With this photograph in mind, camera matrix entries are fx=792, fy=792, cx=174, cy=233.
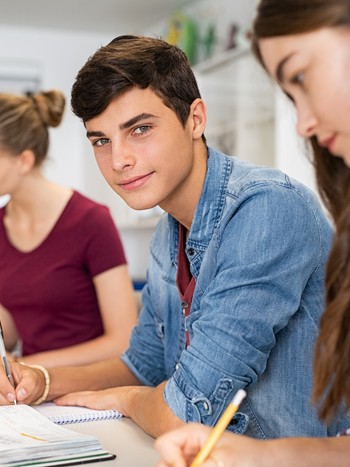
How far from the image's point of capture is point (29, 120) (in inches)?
89.2

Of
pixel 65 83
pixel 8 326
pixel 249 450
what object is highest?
pixel 65 83

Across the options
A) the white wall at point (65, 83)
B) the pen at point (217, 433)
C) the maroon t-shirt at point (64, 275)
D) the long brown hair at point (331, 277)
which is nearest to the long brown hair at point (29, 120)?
the maroon t-shirt at point (64, 275)

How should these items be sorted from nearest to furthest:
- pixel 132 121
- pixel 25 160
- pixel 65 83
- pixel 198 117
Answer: pixel 132 121 → pixel 198 117 → pixel 25 160 → pixel 65 83

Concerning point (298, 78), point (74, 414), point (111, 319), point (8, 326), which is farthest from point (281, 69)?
point (8, 326)

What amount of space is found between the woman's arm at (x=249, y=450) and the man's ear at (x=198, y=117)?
68 centimetres

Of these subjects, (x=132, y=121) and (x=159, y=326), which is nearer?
(x=132, y=121)

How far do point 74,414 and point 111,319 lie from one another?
0.74 metres

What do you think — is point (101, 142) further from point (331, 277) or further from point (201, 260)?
point (331, 277)

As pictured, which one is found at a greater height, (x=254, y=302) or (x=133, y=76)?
(x=133, y=76)

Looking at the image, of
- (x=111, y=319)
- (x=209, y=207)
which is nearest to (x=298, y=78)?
(x=209, y=207)

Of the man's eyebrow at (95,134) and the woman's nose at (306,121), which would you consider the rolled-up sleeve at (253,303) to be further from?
the woman's nose at (306,121)

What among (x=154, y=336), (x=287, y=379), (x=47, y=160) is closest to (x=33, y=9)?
(x=47, y=160)

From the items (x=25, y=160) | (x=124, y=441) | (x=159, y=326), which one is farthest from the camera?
(x=25, y=160)

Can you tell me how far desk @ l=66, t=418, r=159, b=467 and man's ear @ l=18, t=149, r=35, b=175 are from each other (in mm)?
1082
